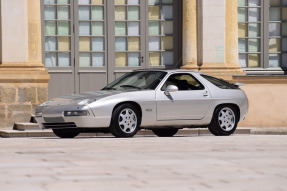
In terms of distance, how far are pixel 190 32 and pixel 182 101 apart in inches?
244

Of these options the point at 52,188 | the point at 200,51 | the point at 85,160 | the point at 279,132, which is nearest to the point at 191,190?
the point at 52,188

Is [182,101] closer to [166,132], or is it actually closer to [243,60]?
[166,132]

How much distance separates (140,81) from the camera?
1578cm

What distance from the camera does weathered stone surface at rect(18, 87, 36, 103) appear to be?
19.9 meters

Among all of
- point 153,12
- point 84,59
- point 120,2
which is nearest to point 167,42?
point 153,12

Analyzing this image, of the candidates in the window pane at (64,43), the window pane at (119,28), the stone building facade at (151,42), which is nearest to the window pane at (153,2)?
the stone building facade at (151,42)

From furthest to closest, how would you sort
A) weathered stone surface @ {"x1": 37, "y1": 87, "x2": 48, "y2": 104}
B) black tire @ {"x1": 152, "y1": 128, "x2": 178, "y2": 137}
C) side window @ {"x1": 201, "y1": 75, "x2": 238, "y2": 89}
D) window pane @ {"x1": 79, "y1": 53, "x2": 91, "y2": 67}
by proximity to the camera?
window pane @ {"x1": 79, "y1": 53, "x2": 91, "y2": 67}, weathered stone surface @ {"x1": 37, "y1": 87, "x2": 48, "y2": 104}, black tire @ {"x1": 152, "y1": 128, "x2": 178, "y2": 137}, side window @ {"x1": 201, "y1": 75, "x2": 238, "y2": 89}

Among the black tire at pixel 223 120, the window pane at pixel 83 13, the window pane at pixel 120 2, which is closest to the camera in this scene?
the black tire at pixel 223 120

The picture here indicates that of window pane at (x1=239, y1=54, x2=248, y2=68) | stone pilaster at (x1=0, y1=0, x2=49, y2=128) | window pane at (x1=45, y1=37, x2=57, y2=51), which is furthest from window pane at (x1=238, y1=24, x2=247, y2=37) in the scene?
stone pilaster at (x1=0, y1=0, x2=49, y2=128)

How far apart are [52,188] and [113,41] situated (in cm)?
1399

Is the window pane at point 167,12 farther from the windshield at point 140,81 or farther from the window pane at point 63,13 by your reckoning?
the windshield at point 140,81

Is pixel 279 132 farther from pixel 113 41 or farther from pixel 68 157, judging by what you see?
pixel 68 157

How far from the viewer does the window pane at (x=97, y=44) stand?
840 inches

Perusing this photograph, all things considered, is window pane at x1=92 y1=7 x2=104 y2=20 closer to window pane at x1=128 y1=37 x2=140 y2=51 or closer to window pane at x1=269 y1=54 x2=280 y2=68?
window pane at x1=128 y1=37 x2=140 y2=51
